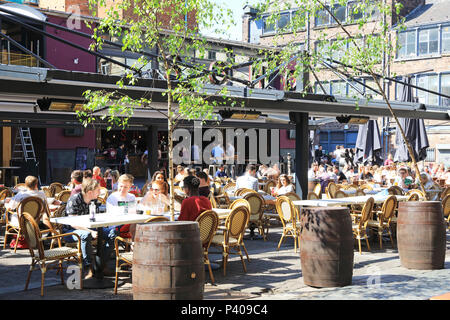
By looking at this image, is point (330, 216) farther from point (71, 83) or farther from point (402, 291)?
point (71, 83)

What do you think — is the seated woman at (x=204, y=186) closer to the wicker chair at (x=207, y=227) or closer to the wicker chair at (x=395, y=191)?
the wicker chair at (x=207, y=227)

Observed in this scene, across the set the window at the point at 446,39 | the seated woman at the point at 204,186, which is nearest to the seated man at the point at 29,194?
the seated woman at the point at 204,186

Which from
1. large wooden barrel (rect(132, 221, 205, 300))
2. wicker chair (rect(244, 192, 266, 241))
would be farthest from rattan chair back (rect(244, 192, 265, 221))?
large wooden barrel (rect(132, 221, 205, 300))

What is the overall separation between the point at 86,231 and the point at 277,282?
2.49 metres

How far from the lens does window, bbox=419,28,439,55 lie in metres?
38.1

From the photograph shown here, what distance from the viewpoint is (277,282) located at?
7.57m

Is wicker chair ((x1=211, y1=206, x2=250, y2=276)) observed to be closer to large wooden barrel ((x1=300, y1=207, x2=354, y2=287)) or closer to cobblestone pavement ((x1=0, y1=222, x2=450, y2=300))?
cobblestone pavement ((x1=0, y1=222, x2=450, y2=300))

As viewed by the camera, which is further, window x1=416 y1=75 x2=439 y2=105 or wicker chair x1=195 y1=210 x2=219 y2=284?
window x1=416 y1=75 x2=439 y2=105

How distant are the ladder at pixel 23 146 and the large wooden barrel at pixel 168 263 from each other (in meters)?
19.6

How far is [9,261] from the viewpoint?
9.01 m

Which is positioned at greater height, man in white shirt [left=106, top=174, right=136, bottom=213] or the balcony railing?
the balcony railing

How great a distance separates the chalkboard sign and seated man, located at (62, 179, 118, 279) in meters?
17.1

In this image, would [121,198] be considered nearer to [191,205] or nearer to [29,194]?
[191,205]

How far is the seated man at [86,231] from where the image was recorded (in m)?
7.79
